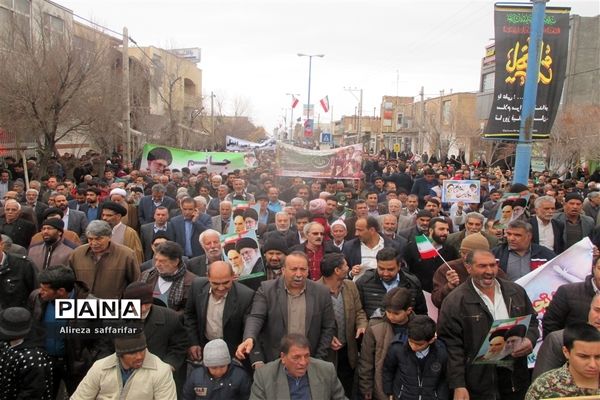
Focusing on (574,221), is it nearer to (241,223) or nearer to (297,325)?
(241,223)

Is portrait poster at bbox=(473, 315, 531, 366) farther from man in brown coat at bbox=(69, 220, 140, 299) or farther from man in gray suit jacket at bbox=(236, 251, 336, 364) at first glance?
man in brown coat at bbox=(69, 220, 140, 299)

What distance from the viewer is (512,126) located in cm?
993

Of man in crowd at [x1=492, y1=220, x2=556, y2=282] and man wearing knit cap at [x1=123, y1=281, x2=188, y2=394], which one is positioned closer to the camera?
man wearing knit cap at [x1=123, y1=281, x2=188, y2=394]

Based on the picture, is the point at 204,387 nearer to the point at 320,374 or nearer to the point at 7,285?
the point at 320,374

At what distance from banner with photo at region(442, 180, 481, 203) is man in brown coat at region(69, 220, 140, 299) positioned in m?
6.93

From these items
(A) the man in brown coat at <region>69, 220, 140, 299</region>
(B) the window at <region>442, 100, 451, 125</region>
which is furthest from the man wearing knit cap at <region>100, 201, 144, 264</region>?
(B) the window at <region>442, 100, 451, 125</region>

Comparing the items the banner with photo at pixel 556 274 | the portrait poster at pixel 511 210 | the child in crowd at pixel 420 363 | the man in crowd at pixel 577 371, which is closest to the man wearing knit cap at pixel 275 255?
the child in crowd at pixel 420 363

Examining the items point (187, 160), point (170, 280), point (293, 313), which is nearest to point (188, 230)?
point (170, 280)

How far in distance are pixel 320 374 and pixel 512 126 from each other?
24.3 ft

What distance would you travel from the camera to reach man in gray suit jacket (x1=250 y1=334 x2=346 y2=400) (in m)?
3.82

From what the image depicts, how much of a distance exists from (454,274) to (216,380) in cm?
233

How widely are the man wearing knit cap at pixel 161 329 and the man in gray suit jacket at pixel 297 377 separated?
840mm

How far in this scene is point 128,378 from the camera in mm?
3789

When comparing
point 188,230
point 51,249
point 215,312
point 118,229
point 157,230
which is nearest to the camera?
point 215,312
